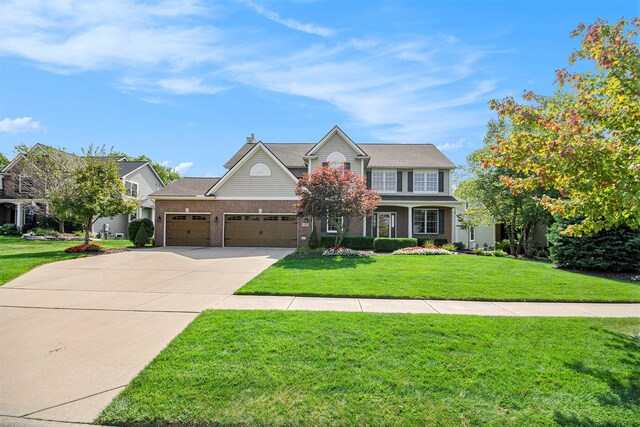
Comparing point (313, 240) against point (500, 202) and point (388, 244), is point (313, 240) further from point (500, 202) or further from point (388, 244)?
point (500, 202)

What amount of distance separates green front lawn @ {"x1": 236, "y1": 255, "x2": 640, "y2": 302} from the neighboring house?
2122 centimetres

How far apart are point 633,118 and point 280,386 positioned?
251 inches

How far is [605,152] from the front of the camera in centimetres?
444

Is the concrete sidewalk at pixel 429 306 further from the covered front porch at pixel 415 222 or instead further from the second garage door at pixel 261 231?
the covered front porch at pixel 415 222

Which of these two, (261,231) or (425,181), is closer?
(261,231)

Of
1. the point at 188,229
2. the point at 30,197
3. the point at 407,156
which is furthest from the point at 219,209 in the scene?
the point at 30,197

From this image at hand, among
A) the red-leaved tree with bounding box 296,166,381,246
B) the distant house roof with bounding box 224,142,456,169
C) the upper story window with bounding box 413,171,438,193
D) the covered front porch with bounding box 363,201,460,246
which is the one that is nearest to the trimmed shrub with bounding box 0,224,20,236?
the distant house roof with bounding box 224,142,456,169

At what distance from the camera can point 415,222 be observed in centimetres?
2217

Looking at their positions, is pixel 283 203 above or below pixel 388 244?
above

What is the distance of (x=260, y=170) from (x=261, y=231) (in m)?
3.97

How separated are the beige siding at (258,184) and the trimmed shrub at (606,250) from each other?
14329mm

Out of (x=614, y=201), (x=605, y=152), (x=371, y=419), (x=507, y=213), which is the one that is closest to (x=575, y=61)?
(x=605, y=152)

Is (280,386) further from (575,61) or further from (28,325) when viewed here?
(575,61)

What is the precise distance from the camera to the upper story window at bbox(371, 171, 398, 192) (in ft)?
74.0
